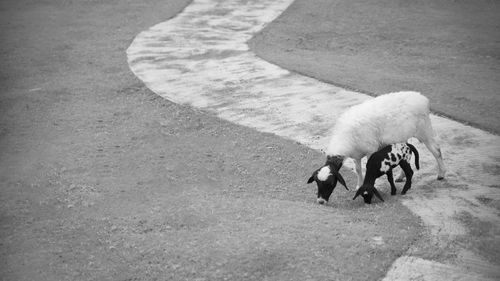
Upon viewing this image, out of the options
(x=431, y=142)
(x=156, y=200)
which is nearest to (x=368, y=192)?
(x=431, y=142)

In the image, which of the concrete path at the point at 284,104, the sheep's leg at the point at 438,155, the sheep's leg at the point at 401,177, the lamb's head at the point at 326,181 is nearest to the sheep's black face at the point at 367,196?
the lamb's head at the point at 326,181

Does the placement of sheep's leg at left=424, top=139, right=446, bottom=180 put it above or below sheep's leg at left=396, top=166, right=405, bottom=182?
above

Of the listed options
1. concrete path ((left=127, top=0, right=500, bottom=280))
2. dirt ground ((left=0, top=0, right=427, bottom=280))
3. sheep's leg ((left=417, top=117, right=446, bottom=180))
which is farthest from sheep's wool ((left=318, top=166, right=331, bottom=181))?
sheep's leg ((left=417, top=117, right=446, bottom=180))

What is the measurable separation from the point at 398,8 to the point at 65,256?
20.6m

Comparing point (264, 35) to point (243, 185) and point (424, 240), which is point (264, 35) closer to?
point (243, 185)

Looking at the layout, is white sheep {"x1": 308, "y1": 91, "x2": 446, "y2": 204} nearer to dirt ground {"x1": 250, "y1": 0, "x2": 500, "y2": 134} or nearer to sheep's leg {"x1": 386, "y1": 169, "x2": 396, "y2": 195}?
sheep's leg {"x1": 386, "y1": 169, "x2": 396, "y2": 195}

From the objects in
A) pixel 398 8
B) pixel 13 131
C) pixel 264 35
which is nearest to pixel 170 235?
pixel 13 131

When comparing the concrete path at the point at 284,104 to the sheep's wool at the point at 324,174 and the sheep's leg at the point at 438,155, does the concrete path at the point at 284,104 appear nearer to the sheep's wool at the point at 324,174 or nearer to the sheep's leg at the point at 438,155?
the sheep's leg at the point at 438,155

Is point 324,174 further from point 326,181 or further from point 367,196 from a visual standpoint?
point 367,196

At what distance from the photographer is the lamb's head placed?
888cm

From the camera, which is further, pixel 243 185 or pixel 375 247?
pixel 243 185

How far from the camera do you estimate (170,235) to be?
8.04 metres

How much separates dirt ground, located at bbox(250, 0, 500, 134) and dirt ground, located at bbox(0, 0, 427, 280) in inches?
182

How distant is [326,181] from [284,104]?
5.18 meters
